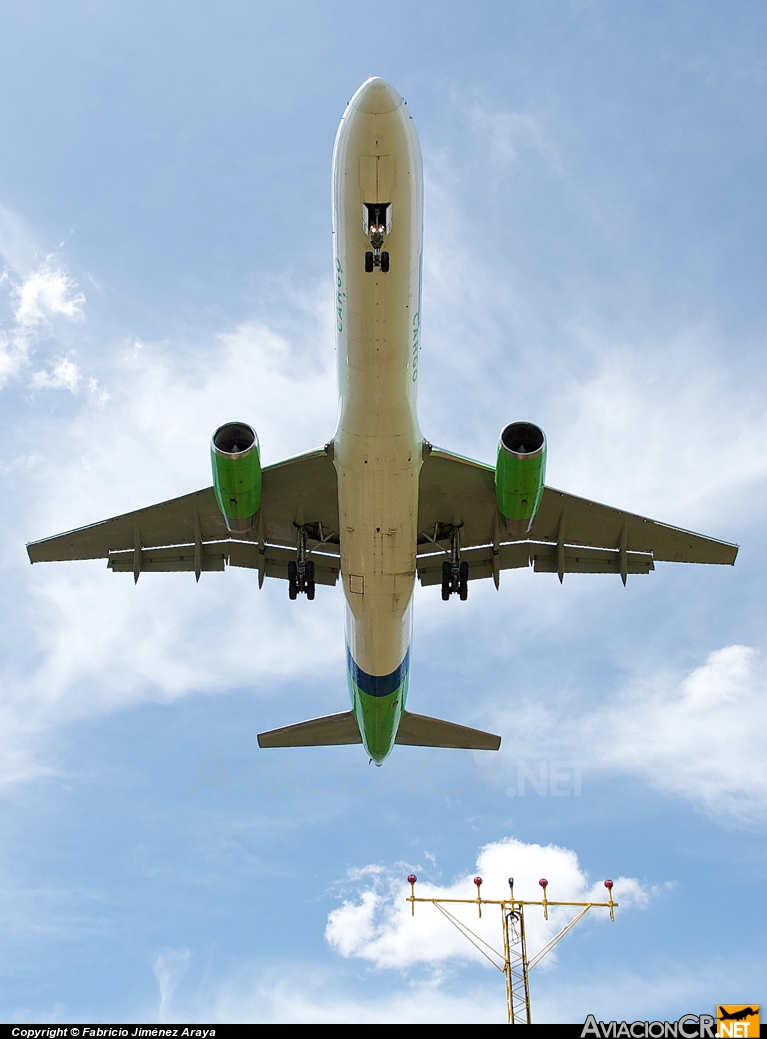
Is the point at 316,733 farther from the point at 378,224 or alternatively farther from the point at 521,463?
the point at 378,224

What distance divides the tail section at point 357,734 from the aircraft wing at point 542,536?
12.7 ft

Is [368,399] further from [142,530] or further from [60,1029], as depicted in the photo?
[60,1029]

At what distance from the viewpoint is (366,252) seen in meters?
14.1

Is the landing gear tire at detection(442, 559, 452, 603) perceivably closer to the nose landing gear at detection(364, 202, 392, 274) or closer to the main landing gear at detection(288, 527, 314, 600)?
the main landing gear at detection(288, 527, 314, 600)

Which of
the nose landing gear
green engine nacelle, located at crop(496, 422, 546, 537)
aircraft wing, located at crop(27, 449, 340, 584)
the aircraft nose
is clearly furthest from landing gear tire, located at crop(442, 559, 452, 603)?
the aircraft nose

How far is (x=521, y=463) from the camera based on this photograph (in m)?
16.8

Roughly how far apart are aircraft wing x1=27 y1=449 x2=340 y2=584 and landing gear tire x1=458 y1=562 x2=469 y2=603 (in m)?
3.15

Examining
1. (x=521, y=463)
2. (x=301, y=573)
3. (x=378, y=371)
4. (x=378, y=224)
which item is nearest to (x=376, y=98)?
(x=378, y=224)

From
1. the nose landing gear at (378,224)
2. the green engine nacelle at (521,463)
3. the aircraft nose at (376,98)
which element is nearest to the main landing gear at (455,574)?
the green engine nacelle at (521,463)

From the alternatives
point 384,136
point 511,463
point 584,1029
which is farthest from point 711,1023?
point 384,136

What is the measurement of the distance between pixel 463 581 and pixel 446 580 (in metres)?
0.41

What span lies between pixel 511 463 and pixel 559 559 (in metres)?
5.72

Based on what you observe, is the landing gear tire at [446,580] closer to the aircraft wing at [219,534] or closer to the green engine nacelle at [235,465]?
the aircraft wing at [219,534]

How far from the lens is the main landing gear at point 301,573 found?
802 inches
